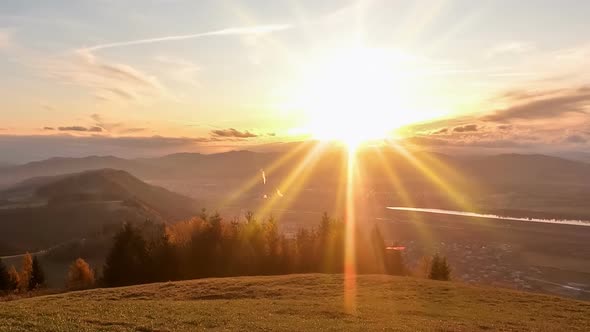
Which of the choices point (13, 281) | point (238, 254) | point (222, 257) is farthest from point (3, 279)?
point (238, 254)

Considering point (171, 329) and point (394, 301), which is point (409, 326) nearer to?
point (394, 301)

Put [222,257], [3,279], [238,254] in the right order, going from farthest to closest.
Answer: [238,254] < [222,257] < [3,279]

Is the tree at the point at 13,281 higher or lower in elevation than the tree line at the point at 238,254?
lower

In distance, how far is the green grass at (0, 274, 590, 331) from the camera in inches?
1211

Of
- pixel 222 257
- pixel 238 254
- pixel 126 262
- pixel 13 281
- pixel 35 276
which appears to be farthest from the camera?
pixel 35 276

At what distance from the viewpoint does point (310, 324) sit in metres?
32.7

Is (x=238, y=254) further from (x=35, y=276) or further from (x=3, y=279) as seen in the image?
(x=3, y=279)

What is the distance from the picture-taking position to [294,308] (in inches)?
1556

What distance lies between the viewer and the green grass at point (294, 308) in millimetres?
30750

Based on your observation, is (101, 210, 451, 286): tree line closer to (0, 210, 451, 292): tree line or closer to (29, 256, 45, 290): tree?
(0, 210, 451, 292): tree line

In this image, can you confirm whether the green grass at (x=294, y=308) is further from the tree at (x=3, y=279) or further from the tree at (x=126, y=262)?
the tree at (x=3, y=279)

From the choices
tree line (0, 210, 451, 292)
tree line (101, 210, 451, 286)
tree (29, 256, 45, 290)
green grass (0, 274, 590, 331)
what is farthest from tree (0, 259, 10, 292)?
green grass (0, 274, 590, 331)

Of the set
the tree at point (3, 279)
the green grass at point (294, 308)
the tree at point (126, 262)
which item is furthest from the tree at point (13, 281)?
the green grass at point (294, 308)

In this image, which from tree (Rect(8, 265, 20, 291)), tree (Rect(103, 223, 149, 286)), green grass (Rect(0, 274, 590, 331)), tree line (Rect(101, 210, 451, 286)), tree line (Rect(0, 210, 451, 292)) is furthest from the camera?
tree (Rect(8, 265, 20, 291))
